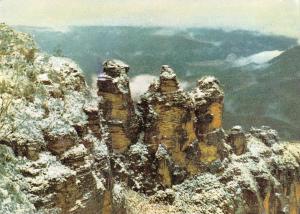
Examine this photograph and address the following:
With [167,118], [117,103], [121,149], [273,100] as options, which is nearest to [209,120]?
[167,118]

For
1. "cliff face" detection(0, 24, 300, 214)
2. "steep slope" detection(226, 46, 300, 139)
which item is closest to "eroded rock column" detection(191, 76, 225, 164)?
"cliff face" detection(0, 24, 300, 214)

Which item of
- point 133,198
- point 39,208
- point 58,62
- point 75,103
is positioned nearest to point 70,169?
point 39,208

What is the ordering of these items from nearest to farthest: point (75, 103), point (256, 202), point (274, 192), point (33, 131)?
point (33, 131)
point (75, 103)
point (256, 202)
point (274, 192)

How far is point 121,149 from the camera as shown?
55500mm

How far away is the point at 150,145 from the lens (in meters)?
56.9

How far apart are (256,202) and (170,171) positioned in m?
12.1

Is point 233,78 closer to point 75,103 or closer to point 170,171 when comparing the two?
point 170,171

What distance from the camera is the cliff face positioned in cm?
3011

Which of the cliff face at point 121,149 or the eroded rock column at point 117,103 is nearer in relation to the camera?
the cliff face at point 121,149

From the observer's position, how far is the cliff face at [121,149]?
98.8 ft

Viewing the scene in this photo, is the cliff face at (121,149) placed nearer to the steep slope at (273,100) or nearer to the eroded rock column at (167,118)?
the eroded rock column at (167,118)

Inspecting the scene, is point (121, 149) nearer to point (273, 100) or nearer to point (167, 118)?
point (167, 118)

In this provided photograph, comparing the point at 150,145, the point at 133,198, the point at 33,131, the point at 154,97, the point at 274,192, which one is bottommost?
the point at 274,192

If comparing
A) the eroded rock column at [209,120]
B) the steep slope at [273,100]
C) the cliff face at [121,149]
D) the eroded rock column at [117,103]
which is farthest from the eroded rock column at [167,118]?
the steep slope at [273,100]
